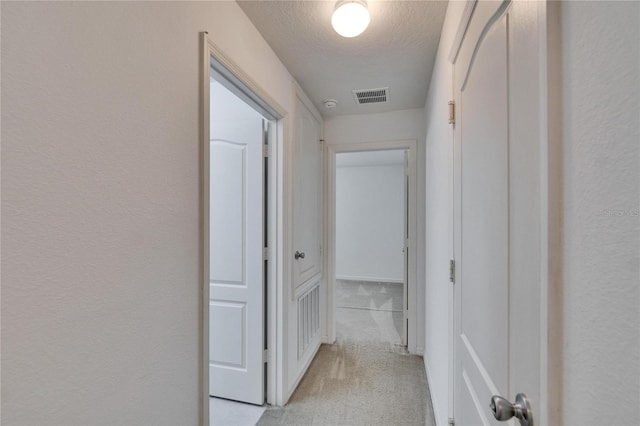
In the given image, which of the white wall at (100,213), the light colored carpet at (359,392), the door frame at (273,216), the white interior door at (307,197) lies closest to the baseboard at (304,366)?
the light colored carpet at (359,392)

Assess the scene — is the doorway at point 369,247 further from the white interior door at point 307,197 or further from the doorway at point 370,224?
the white interior door at point 307,197

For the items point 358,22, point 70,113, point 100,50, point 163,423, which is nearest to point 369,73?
point 358,22

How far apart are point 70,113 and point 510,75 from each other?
1083 mm

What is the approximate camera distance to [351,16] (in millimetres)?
1412

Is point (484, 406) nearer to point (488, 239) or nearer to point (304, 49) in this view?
point (488, 239)

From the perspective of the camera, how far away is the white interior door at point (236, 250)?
2.02 metres

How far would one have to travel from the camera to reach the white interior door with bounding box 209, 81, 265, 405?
6.62ft

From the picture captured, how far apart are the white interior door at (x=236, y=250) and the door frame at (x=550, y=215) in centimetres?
169

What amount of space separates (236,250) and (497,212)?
5.52 ft

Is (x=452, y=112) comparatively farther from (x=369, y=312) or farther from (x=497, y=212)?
(x=369, y=312)

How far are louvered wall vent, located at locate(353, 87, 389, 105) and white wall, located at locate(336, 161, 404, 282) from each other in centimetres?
327


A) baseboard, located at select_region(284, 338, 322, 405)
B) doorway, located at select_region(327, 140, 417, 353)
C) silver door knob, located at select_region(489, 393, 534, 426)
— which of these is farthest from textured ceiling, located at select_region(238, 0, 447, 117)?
Answer: baseboard, located at select_region(284, 338, 322, 405)

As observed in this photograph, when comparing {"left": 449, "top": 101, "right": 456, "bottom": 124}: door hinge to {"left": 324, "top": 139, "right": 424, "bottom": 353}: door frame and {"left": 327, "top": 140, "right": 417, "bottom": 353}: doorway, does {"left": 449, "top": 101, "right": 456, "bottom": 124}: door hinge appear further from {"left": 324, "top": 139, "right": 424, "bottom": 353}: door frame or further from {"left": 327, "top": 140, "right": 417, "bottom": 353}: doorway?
{"left": 327, "top": 140, "right": 417, "bottom": 353}: doorway

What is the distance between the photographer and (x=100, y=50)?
31.4 inches
